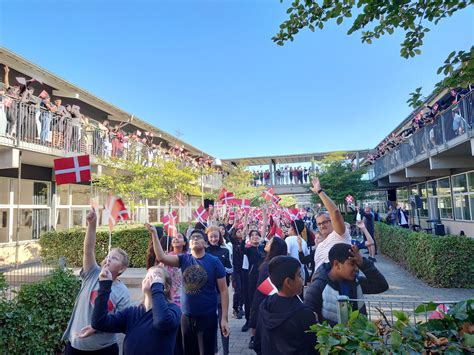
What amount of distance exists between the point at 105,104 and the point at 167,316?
16951 millimetres

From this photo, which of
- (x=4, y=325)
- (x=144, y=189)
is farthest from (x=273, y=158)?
(x=4, y=325)

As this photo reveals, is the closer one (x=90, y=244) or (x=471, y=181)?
(x=90, y=244)

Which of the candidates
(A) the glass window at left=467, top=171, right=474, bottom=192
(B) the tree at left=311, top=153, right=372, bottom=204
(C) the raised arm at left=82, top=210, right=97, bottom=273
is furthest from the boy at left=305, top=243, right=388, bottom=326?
(B) the tree at left=311, top=153, right=372, bottom=204

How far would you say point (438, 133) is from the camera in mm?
13484

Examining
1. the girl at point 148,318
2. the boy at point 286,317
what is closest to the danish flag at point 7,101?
the girl at point 148,318

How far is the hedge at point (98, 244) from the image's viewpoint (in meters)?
11.5

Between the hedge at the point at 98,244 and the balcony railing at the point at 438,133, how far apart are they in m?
11.6

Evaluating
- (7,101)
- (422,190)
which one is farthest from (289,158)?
(7,101)

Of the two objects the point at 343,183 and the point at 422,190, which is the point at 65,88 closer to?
the point at 343,183

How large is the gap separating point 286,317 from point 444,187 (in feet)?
66.1

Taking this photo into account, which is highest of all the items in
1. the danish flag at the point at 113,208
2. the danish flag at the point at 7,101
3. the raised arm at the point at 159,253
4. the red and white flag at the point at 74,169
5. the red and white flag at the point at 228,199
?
the danish flag at the point at 7,101

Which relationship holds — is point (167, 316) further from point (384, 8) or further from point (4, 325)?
point (384, 8)

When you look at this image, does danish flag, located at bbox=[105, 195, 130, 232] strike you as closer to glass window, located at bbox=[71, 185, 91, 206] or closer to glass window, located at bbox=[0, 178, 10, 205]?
glass window, located at bbox=[0, 178, 10, 205]

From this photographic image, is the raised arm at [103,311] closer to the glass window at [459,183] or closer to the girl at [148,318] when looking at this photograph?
the girl at [148,318]
